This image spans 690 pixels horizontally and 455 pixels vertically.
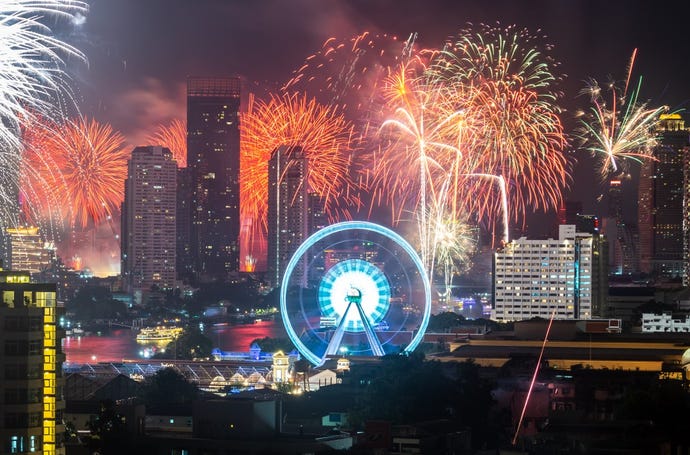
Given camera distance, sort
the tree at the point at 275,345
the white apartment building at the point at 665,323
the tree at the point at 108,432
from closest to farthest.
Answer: the tree at the point at 108,432
the white apartment building at the point at 665,323
the tree at the point at 275,345

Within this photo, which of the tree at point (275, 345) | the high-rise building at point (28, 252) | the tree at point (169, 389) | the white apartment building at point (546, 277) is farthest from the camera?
the high-rise building at point (28, 252)

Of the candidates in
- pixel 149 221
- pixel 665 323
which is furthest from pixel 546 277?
pixel 149 221

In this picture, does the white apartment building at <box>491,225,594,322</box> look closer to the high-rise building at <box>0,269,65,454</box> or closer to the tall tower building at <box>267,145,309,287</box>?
the tall tower building at <box>267,145,309,287</box>

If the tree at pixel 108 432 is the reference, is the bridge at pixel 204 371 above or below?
below

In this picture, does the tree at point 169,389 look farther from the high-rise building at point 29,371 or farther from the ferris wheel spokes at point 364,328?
the high-rise building at point 29,371

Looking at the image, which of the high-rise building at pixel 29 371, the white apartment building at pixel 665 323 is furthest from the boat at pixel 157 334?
the high-rise building at pixel 29 371
